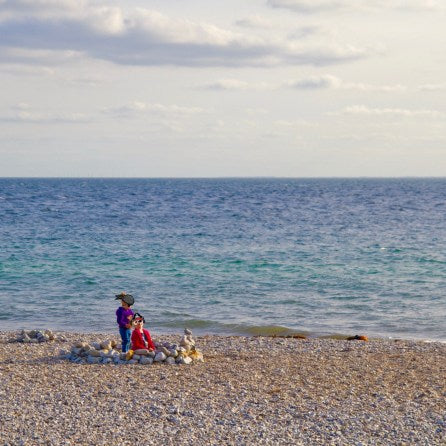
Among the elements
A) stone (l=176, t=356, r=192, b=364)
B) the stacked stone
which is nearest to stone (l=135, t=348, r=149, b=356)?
stone (l=176, t=356, r=192, b=364)

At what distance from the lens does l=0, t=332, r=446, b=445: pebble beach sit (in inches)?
419

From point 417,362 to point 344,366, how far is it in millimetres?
→ 1704

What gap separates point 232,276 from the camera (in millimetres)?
30062

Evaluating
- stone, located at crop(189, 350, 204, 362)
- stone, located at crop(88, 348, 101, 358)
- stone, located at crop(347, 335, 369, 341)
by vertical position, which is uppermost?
stone, located at crop(88, 348, 101, 358)

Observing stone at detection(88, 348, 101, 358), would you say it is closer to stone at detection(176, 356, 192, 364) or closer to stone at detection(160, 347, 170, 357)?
stone at detection(160, 347, 170, 357)

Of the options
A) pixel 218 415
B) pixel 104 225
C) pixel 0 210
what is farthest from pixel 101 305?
pixel 0 210

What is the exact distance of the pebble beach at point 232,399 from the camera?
1065 centimetres

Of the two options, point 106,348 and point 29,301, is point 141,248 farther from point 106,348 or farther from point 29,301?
point 106,348

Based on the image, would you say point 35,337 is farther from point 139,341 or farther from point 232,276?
point 232,276

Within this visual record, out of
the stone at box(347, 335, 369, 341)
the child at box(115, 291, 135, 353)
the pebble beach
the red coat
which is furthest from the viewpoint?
the stone at box(347, 335, 369, 341)

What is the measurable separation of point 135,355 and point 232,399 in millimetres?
3536

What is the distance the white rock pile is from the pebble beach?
0.76ft

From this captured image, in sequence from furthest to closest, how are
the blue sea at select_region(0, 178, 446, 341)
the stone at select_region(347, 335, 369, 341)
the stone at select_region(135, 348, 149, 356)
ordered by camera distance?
the blue sea at select_region(0, 178, 446, 341) → the stone at select_region(347, 335, 369, 341) → the stone at select_region(135, 348, 149, 356)

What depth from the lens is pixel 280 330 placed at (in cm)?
2123
